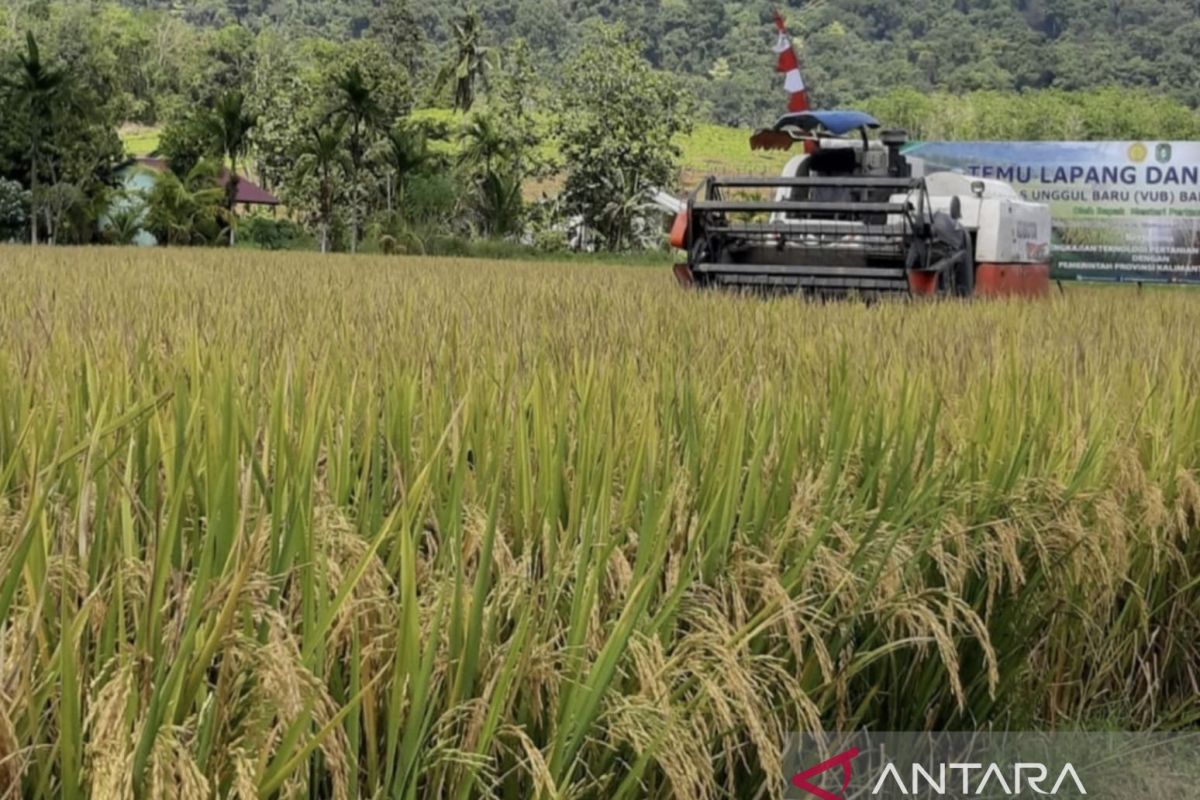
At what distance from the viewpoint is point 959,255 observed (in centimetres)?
735

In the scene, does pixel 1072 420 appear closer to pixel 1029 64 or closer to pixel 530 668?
pixel 530 668

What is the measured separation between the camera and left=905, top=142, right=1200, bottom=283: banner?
1688cm

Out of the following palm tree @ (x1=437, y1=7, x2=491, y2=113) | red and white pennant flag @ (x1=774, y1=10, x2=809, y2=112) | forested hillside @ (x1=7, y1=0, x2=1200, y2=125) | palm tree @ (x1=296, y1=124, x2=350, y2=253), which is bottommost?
palm tree @ (x1=296, y1=124, x2=350, y2=253)

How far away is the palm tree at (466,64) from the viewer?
5516 cm

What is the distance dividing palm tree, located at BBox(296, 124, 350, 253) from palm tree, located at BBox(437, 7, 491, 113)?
24205 millimetres

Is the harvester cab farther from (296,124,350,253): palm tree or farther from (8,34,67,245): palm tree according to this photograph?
(8,34,67,245): palm tree

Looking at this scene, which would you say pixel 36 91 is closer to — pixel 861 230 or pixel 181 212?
pixel 181 212

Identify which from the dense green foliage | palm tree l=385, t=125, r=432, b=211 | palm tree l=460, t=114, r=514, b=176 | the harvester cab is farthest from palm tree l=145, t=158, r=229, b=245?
the harvester cab

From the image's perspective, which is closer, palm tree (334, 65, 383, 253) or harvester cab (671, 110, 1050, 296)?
harvester cab (671, 110, 1050, 296)

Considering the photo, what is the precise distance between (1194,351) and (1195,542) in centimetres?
179

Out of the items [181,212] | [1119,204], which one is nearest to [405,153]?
[181,212]

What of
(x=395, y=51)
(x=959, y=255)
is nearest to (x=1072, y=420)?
(x=959, y=255)

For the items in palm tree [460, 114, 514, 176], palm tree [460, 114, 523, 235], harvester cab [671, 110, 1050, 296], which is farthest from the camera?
palm tree [460, 114, 514, 176]

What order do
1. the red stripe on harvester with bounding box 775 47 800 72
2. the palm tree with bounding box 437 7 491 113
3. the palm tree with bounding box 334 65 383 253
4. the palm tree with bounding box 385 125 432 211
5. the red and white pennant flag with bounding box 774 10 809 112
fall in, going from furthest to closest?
the palm tree with bounding box 437 7 491 113, the palm tree with bounding box 385 125 432 211, the palm tree with bounding box 334 65 383 253, the red stripe on harvester with bounding box 775 47 800 72, the red and white pennant flag with bounding box 774 10 809 112
